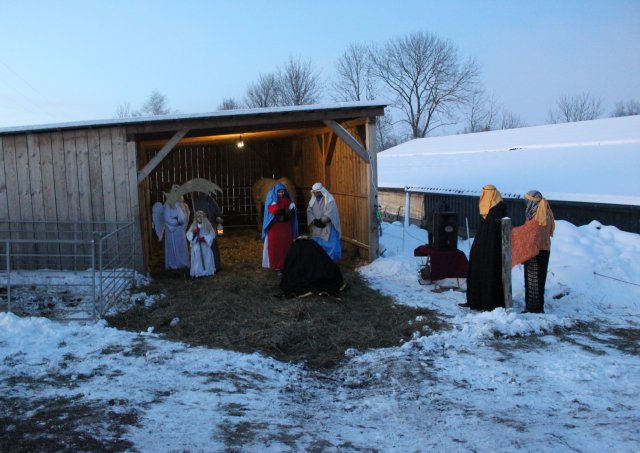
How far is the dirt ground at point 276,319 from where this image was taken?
6121 millimetres

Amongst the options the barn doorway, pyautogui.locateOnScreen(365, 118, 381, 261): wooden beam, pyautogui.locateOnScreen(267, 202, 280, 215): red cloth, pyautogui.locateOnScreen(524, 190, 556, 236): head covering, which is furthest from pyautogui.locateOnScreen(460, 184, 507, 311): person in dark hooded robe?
the barn doorway

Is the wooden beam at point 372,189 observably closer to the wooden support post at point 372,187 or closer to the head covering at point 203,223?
the wooden support post at point 372,187

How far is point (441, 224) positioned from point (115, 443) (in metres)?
6.08

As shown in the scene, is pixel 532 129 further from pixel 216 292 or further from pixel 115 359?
pixel 115 359

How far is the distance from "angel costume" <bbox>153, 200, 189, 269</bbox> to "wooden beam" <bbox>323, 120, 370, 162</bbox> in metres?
3.16

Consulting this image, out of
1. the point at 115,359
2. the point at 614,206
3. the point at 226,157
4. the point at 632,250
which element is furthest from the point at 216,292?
the point at 226,157

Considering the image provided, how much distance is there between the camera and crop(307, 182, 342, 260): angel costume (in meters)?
10.6

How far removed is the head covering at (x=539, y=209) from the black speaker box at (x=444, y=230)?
1.46 metres

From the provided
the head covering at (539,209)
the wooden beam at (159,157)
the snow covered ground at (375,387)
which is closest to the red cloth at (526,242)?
the head covering at (539,209)

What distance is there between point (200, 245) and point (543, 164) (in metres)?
10.2

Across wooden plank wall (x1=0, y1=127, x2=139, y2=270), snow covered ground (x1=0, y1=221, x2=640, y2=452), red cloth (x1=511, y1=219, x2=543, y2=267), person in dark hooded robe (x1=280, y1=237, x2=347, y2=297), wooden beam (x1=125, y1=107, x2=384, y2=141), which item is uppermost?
wooden beam (x1=125, y1=107, x2=384, y2=141)

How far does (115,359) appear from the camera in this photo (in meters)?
5.40

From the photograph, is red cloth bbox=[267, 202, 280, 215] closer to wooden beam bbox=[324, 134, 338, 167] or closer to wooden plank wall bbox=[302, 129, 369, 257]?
wooden plank wall bbox=[302, 129, 369, 257]

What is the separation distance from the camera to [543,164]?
1562 centimetres
